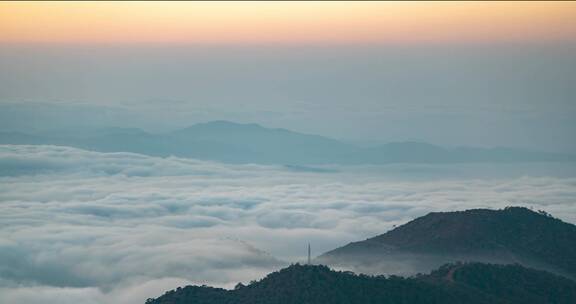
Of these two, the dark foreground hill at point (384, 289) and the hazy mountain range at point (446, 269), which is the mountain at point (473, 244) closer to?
the hazy mountain range at point (446, 269)

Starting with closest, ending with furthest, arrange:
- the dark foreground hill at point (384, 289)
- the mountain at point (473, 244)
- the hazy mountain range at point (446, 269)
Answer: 1. the dark foreground hill at point (384, 289)
2. the hazy mountain range at point (446, 269)
3. the mountain at point (473, 244)

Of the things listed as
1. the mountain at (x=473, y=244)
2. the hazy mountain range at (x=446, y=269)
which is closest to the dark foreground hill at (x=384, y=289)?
the hazy mountain range at (x=446, y=269)

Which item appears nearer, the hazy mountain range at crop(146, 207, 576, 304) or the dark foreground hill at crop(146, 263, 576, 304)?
the dark foreground hill at crop(146, 263, 576, 304)

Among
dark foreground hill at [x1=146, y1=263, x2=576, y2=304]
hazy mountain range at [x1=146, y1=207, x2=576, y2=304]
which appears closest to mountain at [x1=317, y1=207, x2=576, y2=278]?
hazy mountain range at [x1=146, y1=207, x2=576, y2=304]

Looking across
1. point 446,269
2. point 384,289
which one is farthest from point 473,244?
point 384,289

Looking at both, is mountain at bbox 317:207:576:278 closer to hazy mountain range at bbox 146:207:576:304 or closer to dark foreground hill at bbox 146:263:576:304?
hazy mountain range at bbox 146:207:576:304
